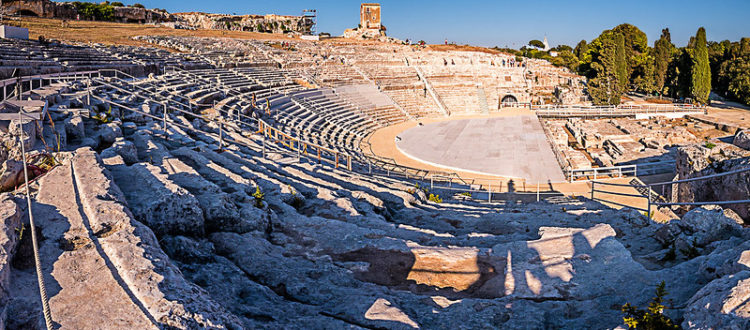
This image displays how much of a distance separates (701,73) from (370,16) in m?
45.6

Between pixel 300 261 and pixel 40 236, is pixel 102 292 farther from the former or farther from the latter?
pixel 300 261

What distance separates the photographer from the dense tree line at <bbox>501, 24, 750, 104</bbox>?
40.8 meters

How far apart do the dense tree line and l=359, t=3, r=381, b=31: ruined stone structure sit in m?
27.5

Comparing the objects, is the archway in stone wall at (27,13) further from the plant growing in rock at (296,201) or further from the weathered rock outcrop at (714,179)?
the weathered rock outcrop at (714,179)

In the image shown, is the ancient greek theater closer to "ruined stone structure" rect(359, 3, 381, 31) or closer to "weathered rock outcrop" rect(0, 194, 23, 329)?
"weathered rock outcrop" rect(0, 194, 23, 329)

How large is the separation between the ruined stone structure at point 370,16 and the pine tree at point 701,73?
141 feet

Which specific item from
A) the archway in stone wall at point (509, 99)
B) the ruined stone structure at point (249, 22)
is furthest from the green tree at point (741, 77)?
the ruined stone structure at point (249, 22)

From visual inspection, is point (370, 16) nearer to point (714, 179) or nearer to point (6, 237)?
point (714, 179)

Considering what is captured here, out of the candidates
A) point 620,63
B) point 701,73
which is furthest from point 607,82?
point 701,73

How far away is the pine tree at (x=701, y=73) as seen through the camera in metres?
40.8

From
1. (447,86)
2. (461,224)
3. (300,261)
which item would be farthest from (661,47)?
(300,261)

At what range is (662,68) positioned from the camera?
49344mm

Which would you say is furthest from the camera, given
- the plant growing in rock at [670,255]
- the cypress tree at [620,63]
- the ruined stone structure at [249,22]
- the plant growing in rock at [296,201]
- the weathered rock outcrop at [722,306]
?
the ruined stone structure at [249,22]

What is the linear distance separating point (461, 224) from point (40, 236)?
6176 millimetres
